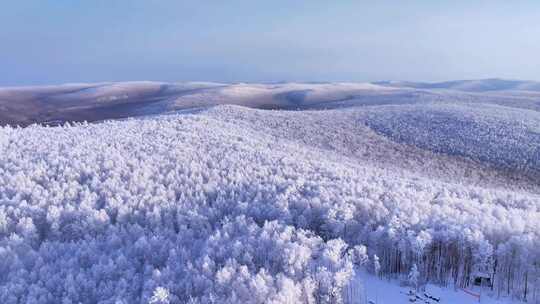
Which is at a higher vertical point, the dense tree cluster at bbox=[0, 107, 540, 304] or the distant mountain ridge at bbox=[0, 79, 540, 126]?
the distant mountain ridge at bbox=[0, 79, 540, 126]

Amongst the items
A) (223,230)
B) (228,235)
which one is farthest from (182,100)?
(228,235)


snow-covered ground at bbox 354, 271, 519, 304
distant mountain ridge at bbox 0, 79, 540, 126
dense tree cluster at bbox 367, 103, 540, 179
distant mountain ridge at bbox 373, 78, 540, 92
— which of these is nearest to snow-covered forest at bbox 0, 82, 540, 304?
snow-covered ground at bbox 354, 271, 519, 304

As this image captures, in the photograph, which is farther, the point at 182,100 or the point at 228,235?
the point at 182,100

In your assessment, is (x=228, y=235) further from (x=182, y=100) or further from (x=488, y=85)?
(x=488, y=85)

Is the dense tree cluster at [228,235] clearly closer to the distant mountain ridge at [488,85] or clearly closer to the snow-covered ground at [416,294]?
the snow-covered ground at [416,294]

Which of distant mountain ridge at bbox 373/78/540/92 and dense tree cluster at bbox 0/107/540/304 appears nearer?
dense tree cluster at bbox 0/107/540/304

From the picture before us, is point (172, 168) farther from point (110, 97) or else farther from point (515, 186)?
point (110, 97)

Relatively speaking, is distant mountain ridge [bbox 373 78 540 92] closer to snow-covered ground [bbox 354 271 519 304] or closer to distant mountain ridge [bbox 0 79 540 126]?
distant mountain ridge [bbox 0 79 540 126]

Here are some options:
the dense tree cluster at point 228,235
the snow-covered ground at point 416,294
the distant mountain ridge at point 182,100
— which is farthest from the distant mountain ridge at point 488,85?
the snow-covered ground at point 416,294
